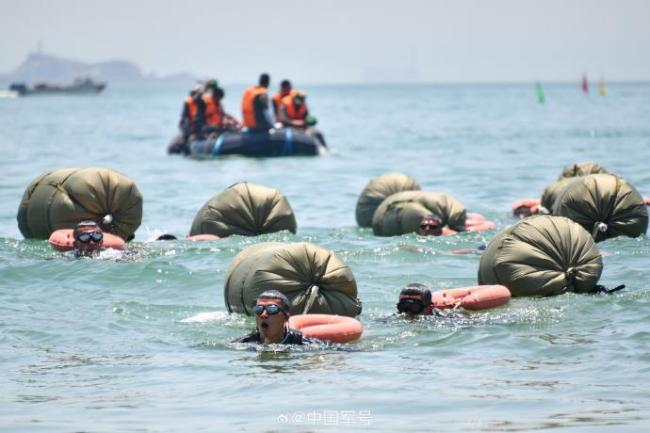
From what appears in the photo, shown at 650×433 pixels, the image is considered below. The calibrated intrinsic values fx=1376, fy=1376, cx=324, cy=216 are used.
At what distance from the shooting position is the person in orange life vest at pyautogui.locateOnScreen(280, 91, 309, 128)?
40647 millimetres

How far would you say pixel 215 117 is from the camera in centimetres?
4156

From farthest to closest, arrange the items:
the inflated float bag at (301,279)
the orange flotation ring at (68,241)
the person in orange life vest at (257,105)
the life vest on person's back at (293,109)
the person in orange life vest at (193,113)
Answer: the life vest on person's back at (293,109), the person in orange life vest at (193,113), the person in orange life vest at (257,105), the orange flotation ring at (68,241), the inflated float bag at (301,279)

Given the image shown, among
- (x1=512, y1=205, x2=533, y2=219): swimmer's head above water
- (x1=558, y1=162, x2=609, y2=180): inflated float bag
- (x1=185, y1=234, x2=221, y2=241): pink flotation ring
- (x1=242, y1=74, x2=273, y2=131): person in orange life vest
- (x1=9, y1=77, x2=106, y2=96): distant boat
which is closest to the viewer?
(x1=185, y1=234, x2=221, y2=241): pink flotation ring

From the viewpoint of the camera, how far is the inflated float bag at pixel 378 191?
23.1m

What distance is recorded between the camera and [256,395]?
11031mm

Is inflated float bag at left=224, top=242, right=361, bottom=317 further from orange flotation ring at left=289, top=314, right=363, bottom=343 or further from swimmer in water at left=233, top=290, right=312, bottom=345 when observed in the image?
swimmer in water at left=233, top=290, right=312, bottom=345

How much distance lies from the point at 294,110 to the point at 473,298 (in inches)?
1083

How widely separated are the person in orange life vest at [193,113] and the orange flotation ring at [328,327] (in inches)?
1010

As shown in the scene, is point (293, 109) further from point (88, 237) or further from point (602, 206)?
point (88, 237)

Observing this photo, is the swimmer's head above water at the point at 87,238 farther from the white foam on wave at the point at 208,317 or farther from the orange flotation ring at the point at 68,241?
the white foam on wave at the point at 208,317

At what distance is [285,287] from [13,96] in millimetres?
192467

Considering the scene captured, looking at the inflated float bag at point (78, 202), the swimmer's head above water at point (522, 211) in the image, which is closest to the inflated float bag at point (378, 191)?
the swimmer's head above water at point (522, 211)

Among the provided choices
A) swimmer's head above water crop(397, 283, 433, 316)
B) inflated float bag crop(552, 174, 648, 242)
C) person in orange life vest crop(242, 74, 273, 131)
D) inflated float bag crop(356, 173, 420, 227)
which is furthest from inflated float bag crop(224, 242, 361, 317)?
person in orange life vest crop(242, 74, 273, 131)

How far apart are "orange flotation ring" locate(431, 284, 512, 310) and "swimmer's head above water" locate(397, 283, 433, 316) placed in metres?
0.27
